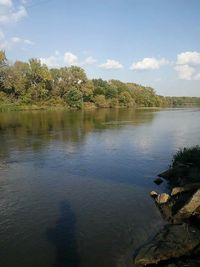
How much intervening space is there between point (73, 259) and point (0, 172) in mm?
12873

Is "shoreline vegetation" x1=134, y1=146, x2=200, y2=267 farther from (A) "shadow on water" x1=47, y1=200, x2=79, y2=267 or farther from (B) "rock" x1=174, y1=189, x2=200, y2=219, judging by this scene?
(A) "shadow on water" x1=47, y1=200, x2=79, y2=267

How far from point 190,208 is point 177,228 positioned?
1.80 metres

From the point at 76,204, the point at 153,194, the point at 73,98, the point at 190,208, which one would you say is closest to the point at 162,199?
the point at 153,194

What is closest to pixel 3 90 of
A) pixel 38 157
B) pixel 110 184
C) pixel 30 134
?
pixel 30 134

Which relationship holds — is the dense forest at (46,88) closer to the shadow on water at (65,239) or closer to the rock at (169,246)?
the shadow on water at (65,239)

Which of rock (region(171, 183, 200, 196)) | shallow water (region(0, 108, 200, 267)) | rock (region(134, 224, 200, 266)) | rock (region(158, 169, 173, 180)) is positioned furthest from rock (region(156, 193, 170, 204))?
rock (region(158, 169, 173, 180))

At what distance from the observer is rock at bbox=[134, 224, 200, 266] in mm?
10492

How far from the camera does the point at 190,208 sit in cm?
1384

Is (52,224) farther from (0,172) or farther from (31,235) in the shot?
(0,172)

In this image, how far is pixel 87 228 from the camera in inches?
520

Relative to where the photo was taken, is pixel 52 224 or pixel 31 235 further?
pixel 52 224

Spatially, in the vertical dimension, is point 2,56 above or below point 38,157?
above

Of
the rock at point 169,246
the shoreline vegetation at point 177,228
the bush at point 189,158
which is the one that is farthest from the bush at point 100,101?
the rock at point 169,246

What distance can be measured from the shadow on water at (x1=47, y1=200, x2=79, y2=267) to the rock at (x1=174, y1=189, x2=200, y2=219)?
16.4 ft
